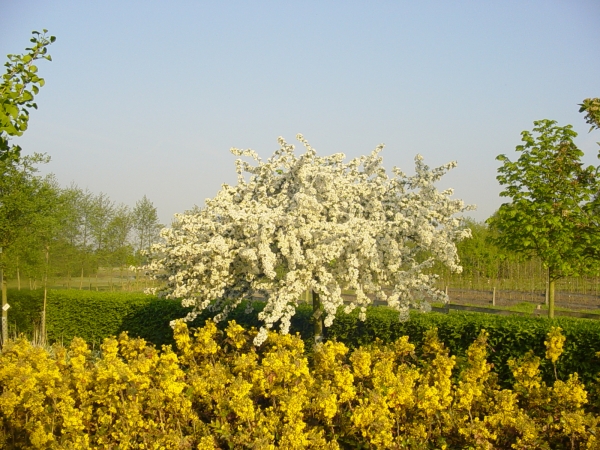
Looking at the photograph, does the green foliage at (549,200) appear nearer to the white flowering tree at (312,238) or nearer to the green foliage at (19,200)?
the white flowering tree at (312,238)

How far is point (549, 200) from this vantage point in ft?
44.7

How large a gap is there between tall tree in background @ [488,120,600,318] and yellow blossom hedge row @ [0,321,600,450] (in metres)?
7.19

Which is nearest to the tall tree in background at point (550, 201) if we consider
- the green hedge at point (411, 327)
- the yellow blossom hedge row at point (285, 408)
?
the green hedge at point (411, 327)

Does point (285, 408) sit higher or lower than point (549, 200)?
lower

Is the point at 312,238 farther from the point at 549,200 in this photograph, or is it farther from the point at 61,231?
the point at 61,231

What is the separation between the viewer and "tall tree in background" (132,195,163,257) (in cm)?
2989

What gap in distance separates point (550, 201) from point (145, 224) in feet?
71.9

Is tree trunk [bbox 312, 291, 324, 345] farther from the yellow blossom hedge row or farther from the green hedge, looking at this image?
the yellow blossom hedge row

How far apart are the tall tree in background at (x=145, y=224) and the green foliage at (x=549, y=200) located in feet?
66.4

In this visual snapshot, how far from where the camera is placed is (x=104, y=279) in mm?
31922

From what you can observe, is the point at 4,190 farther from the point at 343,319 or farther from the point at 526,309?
the point at 526,309

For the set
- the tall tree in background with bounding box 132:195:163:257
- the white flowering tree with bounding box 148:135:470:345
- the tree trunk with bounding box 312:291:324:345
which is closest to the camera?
the white flowering tree with bounding box 148:135:470:345

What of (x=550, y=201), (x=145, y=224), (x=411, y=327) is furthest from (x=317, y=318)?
(x=145, y=224)

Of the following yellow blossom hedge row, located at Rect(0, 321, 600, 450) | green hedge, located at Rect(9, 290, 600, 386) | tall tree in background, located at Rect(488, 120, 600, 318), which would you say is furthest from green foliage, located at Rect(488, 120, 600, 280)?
yellow blossom hedge row, located at Rect(0, 321, 600, 450)
